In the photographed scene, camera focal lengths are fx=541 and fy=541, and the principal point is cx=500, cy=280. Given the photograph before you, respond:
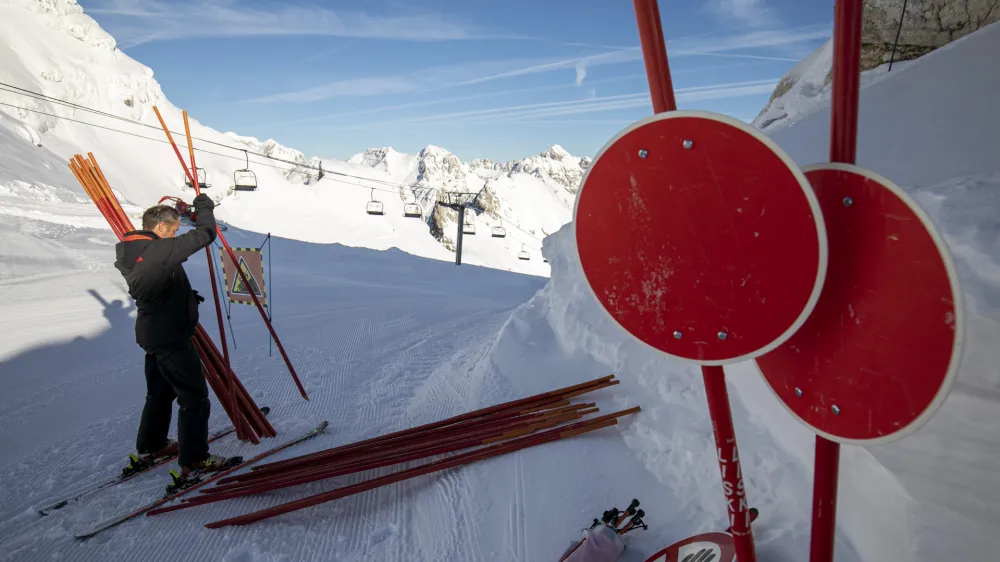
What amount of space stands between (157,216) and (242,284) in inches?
88.6

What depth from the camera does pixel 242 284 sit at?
211 inches

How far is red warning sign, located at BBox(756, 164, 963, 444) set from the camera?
961mm

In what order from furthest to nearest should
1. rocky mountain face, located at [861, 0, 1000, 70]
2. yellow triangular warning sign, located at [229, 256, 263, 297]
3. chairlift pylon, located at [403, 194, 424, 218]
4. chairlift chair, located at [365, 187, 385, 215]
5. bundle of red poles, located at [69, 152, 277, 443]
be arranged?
chairlift pylon, located at [403, 194, 424, 218] → chairlift chair, located at [365, 187, 385, 215] → rocky mountain face, located at [861, 0, 1000, 70] → yellow triangular warning sign, located at [229, 256, 263, 297] → bundle of red poles, located at [69, 152, 277, 443]

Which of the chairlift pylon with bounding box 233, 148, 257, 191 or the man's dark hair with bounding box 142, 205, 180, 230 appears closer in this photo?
the man's dark hair with bounding box 142, 205, 180, 230

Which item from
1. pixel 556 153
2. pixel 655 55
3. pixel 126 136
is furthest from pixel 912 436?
pixel 556 153

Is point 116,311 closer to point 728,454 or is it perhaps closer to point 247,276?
point 247,276

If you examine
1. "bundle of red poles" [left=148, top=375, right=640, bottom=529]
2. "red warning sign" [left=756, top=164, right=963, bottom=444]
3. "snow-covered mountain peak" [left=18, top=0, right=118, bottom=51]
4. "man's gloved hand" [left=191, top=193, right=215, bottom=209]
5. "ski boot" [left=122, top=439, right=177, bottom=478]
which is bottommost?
"bundle of red poles" [left=148, top=375, right=640, bottom=529]

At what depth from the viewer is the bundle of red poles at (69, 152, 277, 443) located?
3684 millimetres

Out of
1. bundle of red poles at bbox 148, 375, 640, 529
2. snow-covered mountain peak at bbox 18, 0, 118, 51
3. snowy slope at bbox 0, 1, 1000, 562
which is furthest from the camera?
snow-covered mountain peak at bbox 18, 0, 118, 51

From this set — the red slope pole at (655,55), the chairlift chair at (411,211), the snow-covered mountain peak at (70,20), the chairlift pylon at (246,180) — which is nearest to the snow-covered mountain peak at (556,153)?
the snow-covered mountain peak at (70,20)

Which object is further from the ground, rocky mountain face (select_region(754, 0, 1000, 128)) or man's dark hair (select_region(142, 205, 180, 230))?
rocky mountain face (select_region(754, 0, 1000, 128))

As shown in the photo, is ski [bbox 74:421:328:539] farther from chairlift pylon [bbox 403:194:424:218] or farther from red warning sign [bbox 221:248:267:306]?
chairlift pylon [bbox 403:194:424:218]

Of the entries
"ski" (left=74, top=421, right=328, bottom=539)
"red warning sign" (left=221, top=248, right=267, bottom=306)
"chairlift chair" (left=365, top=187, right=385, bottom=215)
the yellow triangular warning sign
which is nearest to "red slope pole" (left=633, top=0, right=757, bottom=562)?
"ski" (left=74, top=421, right=328, bottom=539)

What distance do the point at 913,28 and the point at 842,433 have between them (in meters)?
10.2
